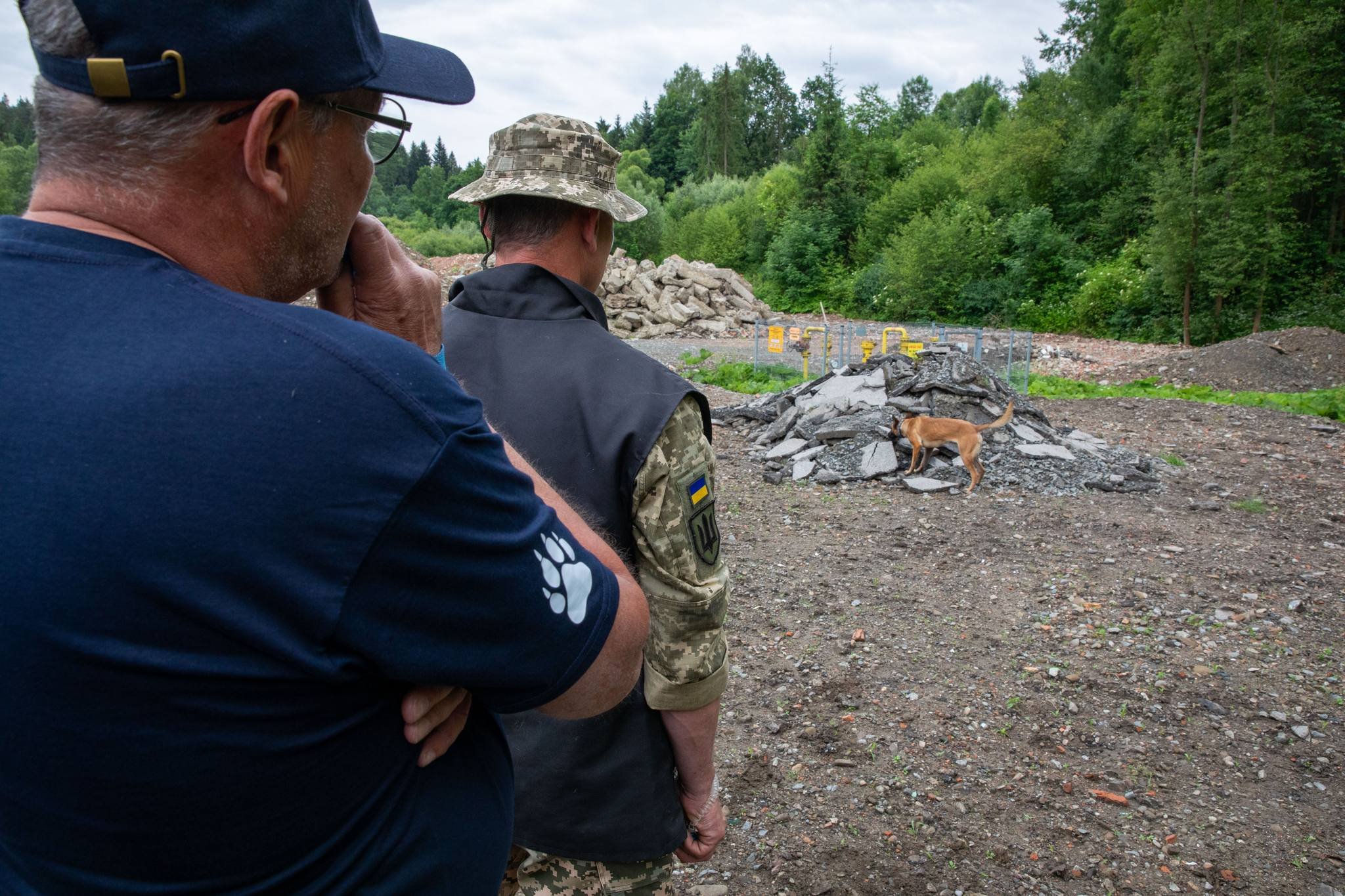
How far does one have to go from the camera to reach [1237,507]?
764cm

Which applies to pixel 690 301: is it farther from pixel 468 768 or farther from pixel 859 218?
pixel 468 768

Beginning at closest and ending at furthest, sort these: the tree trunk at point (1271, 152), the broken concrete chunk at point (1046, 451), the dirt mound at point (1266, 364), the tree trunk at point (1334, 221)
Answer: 1. the broken concrete chunk at point (1046, 451)
2. the dirt mound at point (1266, 364)
3. the tree trunk at point (1271, 152)
4. the tree trunk at point (1334, 221)

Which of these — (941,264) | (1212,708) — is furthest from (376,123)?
(941,264)

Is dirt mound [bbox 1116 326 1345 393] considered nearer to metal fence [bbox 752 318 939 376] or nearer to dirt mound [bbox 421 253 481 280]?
metal fence [bbox 752 318 939 376]


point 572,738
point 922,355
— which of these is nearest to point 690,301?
point 922,355

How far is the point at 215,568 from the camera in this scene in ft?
2.45

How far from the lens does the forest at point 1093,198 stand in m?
20.5

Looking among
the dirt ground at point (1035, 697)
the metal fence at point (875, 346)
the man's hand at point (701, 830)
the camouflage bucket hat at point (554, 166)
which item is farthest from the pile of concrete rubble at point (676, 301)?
the man's hand at point (701, 830)

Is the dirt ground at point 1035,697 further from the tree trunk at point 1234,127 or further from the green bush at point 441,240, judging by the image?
the green bush at point 441,240

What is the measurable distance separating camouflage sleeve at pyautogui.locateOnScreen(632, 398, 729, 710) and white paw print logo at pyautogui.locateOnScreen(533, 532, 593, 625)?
70cm

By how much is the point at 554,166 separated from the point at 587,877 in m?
1.64

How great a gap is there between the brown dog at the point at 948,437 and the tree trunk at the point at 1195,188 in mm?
16494

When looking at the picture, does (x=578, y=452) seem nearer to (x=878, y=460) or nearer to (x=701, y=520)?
(x=701, y=520)

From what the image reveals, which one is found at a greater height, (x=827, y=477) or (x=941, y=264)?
(x=941, y=264)
